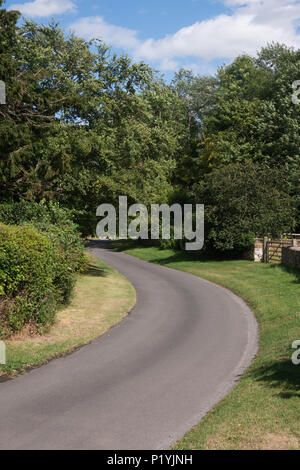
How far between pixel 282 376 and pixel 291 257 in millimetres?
20272

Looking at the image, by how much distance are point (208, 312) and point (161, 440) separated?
453 inches

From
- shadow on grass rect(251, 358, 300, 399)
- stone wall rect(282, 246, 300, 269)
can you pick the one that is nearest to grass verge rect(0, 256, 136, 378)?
shadow on grass rect(251, 358, 300, 399)

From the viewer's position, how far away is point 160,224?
162 feet

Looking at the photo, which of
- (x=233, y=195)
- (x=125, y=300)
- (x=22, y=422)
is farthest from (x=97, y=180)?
(x=22, y=422)

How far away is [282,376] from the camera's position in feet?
32.2

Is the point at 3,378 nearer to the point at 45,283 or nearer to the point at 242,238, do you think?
the point at 45,283

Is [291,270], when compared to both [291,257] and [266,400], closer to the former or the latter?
[291,257]

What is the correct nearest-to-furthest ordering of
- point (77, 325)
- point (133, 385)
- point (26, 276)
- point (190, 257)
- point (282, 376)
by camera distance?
point (282, 376) < point (133, 385) < point (26, 276) < point (77, 325) < point (190, 257)

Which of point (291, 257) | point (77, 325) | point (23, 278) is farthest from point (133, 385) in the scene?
point (291, 257)

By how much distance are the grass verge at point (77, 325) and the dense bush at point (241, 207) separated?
12.3 metres

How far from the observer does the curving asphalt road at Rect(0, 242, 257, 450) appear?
7730mm

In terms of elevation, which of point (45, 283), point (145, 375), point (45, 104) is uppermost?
point (45, 104)

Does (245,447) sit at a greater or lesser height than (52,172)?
lesser

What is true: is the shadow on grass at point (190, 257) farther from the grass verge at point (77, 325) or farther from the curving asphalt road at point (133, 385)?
the curving asphalt road at point (133, 385)
